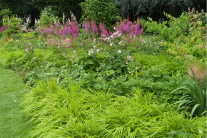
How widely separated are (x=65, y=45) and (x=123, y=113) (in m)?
4.02

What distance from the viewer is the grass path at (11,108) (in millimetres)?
2815

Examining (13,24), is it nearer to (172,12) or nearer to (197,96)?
(172,12)

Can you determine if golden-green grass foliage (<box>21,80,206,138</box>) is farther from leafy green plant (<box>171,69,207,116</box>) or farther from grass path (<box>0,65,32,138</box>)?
grass path (<box>0,65,32,138</box>)

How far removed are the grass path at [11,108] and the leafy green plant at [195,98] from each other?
2.45 meters

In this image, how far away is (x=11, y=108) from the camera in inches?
141

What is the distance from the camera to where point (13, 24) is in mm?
10438

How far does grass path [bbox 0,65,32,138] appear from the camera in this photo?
2.81 metres

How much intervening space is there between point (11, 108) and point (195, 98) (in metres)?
3.47

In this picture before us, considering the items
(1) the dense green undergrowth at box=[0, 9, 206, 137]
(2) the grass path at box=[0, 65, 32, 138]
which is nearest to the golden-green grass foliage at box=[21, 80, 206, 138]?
(1) the dense green undergrowth at box=[0, 9, 206, 137]

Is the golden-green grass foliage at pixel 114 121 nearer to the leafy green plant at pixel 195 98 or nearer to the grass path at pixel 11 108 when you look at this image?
the leafy green plant at pixel 195 98

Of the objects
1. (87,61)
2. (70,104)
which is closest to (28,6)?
(87,61)

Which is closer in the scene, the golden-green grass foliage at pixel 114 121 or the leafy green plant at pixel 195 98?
the golden-green grass foliage at pixel 114 121

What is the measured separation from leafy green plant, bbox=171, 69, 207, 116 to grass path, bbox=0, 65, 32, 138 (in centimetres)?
245

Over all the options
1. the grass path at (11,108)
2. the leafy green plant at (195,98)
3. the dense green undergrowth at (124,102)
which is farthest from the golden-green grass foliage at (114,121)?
the grass path at (11,108)
